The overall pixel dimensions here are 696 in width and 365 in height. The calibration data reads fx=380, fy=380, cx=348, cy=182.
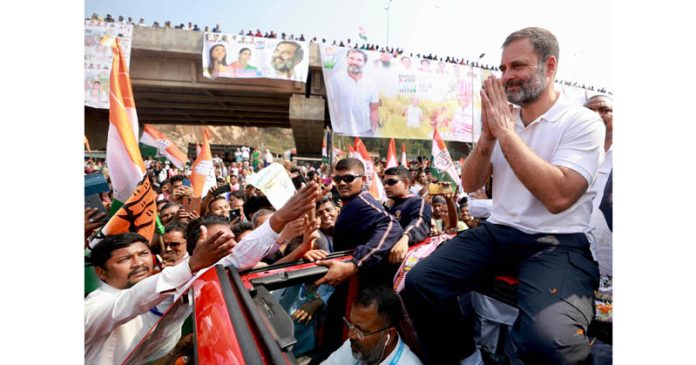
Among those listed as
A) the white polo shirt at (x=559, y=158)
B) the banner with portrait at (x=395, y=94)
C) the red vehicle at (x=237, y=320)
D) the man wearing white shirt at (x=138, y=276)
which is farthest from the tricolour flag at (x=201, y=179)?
the banner with portrait at (x=395, y=94)

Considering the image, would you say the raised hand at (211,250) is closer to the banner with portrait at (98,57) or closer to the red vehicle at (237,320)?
the red vehicle at (237,320)

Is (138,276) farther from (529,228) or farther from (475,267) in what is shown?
(529,228)

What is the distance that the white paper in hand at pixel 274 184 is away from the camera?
2.96 metres

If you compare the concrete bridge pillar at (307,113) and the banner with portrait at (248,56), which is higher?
the banner with portrait at (248,56)

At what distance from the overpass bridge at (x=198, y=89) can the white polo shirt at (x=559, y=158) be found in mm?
17369

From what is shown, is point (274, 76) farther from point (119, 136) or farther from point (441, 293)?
point (441, 293)

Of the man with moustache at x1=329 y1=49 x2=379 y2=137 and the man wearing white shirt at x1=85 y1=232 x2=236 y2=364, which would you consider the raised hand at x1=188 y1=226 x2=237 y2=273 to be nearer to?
the man wearing white shirt at x1=85 y1=232 x2=236 y2=364

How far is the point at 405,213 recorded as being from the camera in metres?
3.57

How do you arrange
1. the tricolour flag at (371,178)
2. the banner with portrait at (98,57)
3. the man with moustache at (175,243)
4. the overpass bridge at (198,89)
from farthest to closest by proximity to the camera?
the overpass bridge at (198,89), the banner with portrait at (98,57), the tricolour flag at (371,178), the man with moustache at (175,243)

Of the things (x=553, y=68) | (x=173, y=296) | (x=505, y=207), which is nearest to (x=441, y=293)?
(x=505, y=207)

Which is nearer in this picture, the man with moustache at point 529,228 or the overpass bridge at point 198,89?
the man with moustache at point 529,228

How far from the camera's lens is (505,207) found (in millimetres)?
1751

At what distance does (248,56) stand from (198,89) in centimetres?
400

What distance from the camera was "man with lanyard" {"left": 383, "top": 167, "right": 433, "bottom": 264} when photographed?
8.27 ft
